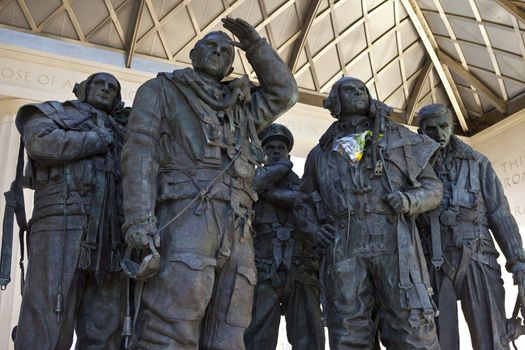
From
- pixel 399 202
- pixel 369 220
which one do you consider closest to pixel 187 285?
pixel 369 220

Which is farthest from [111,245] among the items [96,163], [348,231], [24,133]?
[348,231]

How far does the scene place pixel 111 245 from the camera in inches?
182

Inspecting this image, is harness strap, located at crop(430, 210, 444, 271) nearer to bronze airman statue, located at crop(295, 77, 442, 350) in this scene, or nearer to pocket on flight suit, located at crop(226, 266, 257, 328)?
bronze airman statue, located at crop(295, 77, 442, 350)

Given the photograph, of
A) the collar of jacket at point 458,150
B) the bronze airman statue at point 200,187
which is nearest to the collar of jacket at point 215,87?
the bronze airman statue at point 200,187

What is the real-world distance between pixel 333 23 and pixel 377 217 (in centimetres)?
1430

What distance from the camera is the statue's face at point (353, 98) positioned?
17.6 ft

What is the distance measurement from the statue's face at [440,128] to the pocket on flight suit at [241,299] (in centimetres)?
272

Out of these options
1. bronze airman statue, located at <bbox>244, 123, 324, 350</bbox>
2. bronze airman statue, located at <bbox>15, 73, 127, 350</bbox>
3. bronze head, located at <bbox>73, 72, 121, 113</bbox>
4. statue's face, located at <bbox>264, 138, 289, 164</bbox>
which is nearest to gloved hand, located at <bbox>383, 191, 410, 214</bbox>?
bronze airman statue, located at <bbox>244, 123, 324, 350</bbox>

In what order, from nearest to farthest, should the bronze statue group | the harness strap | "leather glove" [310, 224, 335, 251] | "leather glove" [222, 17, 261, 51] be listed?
the bronze statue group < "leather glove" [222, 17, 261, 51] < "leather glove" [310, 224, 335, 251] < the harness strap

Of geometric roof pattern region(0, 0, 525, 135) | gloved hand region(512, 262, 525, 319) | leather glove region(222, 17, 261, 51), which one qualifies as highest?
geometric roof pattern region(0, 0, 525, 135)

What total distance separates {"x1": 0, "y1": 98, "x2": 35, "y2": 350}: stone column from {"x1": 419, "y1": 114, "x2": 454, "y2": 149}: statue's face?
315 inches

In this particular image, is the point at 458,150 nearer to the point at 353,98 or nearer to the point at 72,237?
the point at 353,98

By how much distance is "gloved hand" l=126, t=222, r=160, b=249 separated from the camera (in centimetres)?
374

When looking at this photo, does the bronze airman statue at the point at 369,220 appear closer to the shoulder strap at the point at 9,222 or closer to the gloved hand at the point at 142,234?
the gloved hand at the point at 142,234
